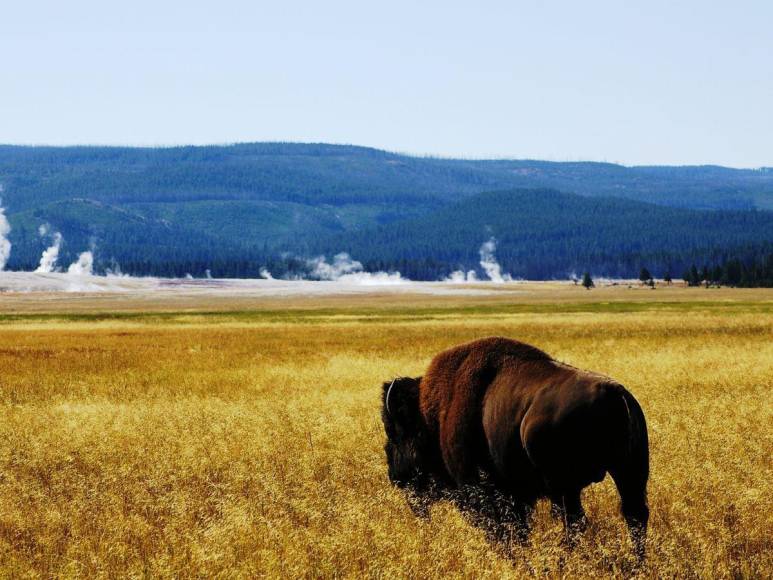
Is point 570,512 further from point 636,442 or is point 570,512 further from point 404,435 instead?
point 404,435

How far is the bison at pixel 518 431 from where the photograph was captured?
701 cm

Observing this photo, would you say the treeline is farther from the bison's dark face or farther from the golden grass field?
the bison's dark face

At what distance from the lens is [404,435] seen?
28.2ft

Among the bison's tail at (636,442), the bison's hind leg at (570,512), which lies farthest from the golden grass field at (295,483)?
the bison's tail at (636,442)

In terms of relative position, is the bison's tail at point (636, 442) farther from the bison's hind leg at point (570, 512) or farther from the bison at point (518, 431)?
the bison's hind leg at point (570, 512)

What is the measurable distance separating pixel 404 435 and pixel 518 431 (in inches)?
54.2

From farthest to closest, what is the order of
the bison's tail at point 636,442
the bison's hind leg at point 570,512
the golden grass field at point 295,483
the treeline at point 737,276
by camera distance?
the treeline at point 737,276
the golden grass field at point 295,483
the bison's hind leg at point 570,512
the bison's tail at point 636,442

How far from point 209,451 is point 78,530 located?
3.69 metres

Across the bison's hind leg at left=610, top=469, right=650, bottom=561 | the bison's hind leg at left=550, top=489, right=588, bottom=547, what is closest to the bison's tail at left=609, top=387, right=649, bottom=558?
the bison's hind leg at left=610, top=469, right=650, bottom=561

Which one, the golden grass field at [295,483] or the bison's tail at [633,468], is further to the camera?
the golden grass field at [295,483]

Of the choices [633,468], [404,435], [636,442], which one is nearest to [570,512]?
[633,468]

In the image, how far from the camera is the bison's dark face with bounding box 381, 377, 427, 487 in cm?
851

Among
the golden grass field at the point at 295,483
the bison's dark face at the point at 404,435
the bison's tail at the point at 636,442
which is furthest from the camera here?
the bison's dark face at the point at 404,435

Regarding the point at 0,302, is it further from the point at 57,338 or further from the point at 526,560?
the point at 526,560
